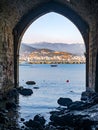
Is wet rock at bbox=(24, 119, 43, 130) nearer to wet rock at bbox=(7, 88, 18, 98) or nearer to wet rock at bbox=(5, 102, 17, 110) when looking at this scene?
wet rock at bbox=(5, 102, 17, 110)

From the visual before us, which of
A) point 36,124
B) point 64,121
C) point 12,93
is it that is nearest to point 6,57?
point 12,93

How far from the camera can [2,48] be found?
1667cm

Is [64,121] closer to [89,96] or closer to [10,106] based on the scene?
[10,106]

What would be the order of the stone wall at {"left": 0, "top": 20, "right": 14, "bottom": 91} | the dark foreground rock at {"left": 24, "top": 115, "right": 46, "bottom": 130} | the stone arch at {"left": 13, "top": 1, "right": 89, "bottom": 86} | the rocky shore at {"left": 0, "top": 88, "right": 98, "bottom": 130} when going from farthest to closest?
1. the stone arch at {"left": 13, "top": 1, "right": 89, "bottom": 86}
2. the stone wall at {"left": 0, "top": 20, "right": 14, "bottom": 91}
3. the dark foreground rock at {"left": 24, "top": 115, "right": 46, "bottom": 130}
4. the rocky shore at {"left": 0, "top": 88, "right": 98, "bottom": 130}

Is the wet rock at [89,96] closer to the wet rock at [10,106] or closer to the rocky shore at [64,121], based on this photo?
the rocky shore at [64,121]

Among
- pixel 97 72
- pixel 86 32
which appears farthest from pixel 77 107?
pixel 86 32

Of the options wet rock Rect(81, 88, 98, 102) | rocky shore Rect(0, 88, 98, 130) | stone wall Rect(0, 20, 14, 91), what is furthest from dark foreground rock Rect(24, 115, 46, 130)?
stone wall Rect(0, 20, 14, 91)

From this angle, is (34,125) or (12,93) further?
(12,93)

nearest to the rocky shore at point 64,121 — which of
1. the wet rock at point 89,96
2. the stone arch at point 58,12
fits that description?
the wet rock at point 89,96

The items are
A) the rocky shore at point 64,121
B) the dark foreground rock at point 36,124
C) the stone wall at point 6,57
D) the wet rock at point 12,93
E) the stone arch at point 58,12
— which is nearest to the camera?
the rocky shore at point 64,121

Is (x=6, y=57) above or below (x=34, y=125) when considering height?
above

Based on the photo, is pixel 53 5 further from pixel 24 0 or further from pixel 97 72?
pixel 97 72

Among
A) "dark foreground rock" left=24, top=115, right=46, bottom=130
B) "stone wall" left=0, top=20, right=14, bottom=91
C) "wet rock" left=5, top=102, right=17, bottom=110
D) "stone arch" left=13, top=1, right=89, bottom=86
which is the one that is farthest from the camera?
"stone arch" left=13, top=1, right=89, bottom=86

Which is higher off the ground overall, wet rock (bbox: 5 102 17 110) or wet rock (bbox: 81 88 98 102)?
wet rock (bbox: 81 88 98 102)
